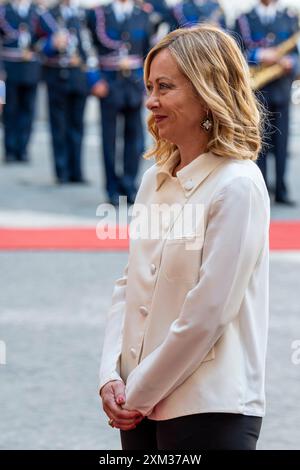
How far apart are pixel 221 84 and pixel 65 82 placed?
32.0 feet

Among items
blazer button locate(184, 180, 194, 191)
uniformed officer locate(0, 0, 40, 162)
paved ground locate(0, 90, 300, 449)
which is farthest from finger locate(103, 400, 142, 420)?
uniformed officer locate(0, 0, 40, 162)

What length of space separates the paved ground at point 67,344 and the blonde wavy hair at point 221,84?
2.07 m

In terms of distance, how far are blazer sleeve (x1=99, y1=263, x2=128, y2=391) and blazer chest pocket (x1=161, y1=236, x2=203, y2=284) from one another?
269 millimetres

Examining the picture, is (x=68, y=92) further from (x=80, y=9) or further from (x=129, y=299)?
(x=129, y=299)

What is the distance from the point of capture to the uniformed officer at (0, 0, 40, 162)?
13.7 m

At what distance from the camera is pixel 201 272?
246cm

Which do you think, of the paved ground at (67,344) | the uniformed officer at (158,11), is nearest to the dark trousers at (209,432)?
the paved ground at (67,344)

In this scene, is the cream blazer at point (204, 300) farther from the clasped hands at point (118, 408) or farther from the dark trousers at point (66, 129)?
the dark trousers at point (66, 129)

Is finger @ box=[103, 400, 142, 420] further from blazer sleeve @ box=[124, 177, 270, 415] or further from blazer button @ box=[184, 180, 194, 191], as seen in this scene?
blazer button @ box=[184, 180, 194, 191]

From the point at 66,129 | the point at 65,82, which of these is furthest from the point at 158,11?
the point at 66,129

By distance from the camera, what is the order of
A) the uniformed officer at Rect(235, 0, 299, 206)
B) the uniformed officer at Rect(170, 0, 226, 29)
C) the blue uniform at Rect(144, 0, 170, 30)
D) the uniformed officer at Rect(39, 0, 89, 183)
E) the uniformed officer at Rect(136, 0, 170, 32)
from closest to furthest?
1. the uniformed officer at Rect(235, 0, 299, 206)
2. the uniformed officer at Rect(136, 0, 170, 32)
3. the blue uniform at Rect(144, 0, 170, 30)
4. the uniformed officer at Rect(170, 0, 226, 29)
5. the uniformed officer at Rect(39, 0, 89, 183)

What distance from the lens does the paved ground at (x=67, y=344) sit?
14.9 feet

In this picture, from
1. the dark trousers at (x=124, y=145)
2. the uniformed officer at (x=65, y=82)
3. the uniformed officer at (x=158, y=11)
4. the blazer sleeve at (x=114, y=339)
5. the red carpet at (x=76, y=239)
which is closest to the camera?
the blazer sleeve at (x=114, y=339)

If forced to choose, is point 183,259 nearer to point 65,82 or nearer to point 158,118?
point 158,118
